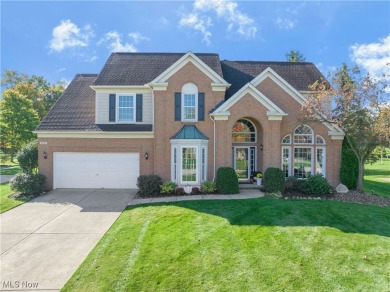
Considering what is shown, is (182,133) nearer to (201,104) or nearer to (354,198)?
(201,104)

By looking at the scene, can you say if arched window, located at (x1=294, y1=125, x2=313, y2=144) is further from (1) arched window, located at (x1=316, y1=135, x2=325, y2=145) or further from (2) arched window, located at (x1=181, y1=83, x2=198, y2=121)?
(2) arched window, located at (x1=181, y1=83, x2=198, y2=121)

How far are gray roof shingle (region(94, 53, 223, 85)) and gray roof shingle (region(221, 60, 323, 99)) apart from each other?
4.57 feet

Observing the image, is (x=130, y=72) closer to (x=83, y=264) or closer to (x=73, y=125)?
(x=73, y=125)

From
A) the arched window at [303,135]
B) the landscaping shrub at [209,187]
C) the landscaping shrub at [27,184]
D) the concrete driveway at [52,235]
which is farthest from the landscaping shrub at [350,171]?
the landscaping shrub at [27,184]

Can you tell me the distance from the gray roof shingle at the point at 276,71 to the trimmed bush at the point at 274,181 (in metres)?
6.74

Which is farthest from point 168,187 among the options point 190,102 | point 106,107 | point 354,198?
point 354,198

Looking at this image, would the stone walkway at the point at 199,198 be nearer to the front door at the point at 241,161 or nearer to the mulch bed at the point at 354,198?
the mulch bed at the point at 354,198

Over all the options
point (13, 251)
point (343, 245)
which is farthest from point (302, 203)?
point (13, 251)

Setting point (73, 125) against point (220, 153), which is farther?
point (73, 125)

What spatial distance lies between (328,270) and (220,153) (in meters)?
9.30

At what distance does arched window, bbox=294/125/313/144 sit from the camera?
614 inches

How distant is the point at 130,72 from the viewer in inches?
699

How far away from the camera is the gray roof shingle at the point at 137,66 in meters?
17.0

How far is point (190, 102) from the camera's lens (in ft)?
50.8
